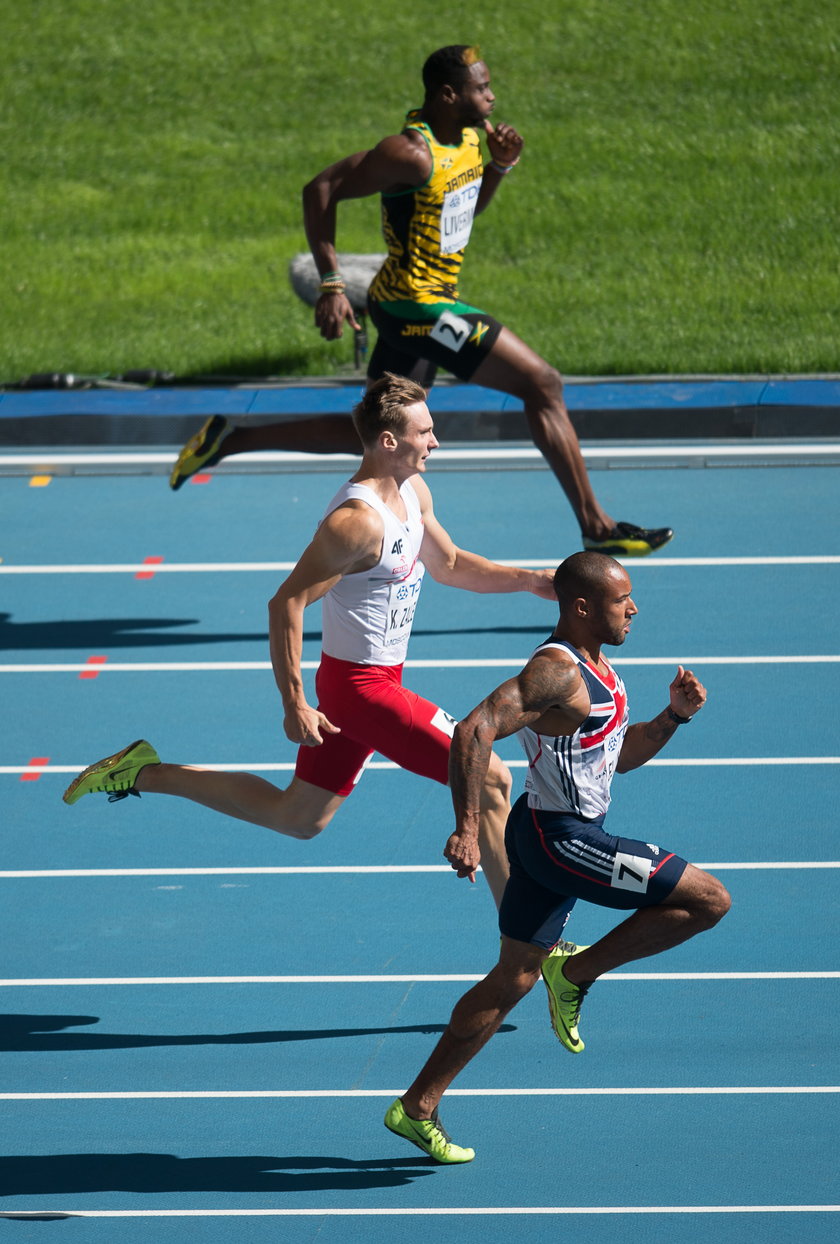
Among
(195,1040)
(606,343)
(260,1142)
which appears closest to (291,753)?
(195,1040)

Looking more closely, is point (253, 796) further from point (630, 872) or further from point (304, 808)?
point (630, 872)

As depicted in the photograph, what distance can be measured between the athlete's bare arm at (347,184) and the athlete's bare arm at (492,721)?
4.36 meters

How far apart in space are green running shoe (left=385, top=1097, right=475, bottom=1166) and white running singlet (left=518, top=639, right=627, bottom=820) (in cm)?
91

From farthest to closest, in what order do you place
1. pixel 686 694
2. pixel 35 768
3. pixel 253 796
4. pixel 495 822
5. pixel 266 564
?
pixel 266 564 < pixel 35 768 < pixel 253 796 < pixel 495 822 < pixel 686 694

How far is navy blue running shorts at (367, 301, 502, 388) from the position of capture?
9023mm

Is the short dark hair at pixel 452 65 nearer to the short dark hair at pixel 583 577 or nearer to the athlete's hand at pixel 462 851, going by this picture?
the short dark hair at pixel 583 577

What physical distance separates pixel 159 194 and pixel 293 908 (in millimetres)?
13385

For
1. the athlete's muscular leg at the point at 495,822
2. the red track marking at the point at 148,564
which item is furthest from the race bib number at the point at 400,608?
the red track marking at the point at 148,564

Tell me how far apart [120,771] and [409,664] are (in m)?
2.93

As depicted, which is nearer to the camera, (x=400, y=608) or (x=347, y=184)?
(x=400, y=608)

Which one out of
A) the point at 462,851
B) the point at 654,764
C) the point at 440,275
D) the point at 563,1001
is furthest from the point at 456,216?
the point at 462,851

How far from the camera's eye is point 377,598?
5812 millimetres

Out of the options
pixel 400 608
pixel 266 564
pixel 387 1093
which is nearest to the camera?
pixel 387 1093

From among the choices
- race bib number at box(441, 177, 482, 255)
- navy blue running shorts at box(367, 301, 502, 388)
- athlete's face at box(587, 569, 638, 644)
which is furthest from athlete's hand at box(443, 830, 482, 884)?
race bib number at box(441, 177, 482, 255)
